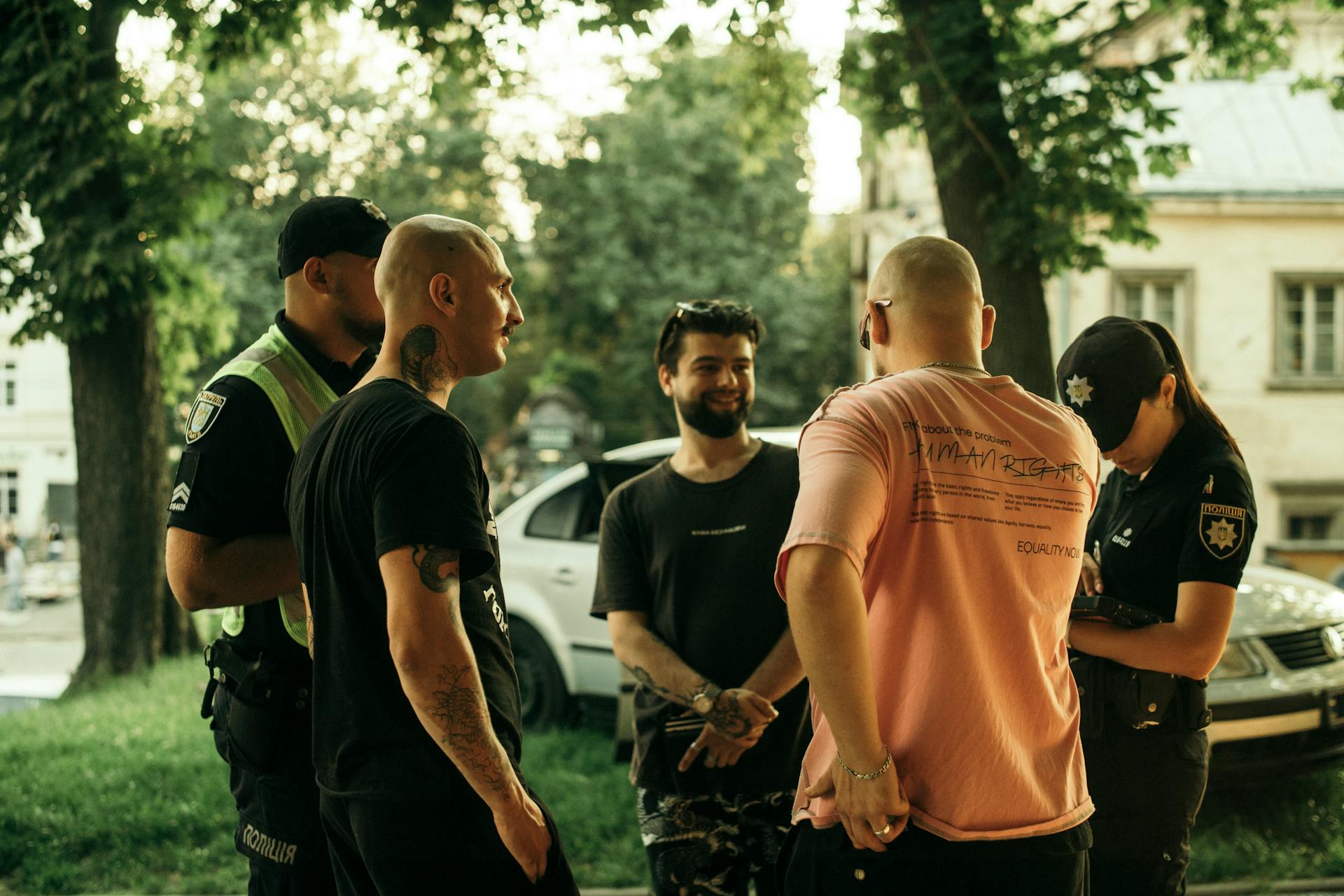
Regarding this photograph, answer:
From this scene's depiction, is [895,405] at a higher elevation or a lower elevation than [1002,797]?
higher

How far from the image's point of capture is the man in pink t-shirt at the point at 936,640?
6.34 ft

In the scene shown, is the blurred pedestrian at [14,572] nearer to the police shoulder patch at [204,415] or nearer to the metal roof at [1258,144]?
the police shoulder patch at [204,415]

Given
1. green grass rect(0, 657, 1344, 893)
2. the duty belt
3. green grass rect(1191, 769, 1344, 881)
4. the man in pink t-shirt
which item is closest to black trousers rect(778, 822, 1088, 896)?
the man in pink t-shirt

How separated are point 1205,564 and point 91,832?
16.9 ft

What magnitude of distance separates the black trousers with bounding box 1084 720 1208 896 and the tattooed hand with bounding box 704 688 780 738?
842 millimetres

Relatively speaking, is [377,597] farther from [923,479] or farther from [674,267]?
[674,267]

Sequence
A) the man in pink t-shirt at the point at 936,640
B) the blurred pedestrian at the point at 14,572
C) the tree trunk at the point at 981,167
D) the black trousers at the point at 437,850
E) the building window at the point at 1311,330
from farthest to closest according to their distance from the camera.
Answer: the building window at the point at 1311,330 → the blurred pedestrian at the point at 14,572 → the tree trunk at the point at 981,167 → the black trousers at the point at 437,850 → the man in pink t-shirt at the point at 936,640

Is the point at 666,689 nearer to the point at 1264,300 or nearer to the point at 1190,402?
the point at 1190,402

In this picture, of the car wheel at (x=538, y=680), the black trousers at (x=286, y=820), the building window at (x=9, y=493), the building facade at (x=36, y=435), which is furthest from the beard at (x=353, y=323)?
the building window at (x=9, y=493)

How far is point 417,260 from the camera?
229 cm

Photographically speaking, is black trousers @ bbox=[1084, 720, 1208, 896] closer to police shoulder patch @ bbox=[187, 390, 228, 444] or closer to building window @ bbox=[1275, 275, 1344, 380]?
police shoulder patch @ bbox=[187, 390, 228, 444]

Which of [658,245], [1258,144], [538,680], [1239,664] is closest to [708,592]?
[1239,664]

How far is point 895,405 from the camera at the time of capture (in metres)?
2.01

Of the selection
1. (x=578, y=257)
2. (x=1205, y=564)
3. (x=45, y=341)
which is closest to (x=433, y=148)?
(x=578, y=257)
